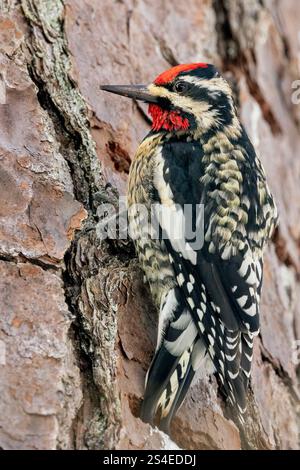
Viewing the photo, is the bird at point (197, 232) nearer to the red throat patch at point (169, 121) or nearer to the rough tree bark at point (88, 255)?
the red throat patch at point (169, 121)

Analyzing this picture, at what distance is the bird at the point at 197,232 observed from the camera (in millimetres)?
3125

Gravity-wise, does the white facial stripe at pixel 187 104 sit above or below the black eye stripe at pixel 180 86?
below

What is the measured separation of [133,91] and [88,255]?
3.16ft

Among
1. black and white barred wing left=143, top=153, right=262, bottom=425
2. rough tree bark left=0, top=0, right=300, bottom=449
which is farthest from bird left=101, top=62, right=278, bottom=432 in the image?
rough tree bark left=0, top=0, right=300, bottom=449

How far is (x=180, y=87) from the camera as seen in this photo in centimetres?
380

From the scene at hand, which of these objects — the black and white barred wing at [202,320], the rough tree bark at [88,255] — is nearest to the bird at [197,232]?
the black and white barred wing at [202,320]

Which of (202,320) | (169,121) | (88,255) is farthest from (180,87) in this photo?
(202,320)

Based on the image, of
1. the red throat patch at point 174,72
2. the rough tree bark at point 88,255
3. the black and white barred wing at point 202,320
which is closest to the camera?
the rough tree bark at point 88,255

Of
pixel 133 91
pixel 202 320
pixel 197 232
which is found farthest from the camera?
pixel 133 91

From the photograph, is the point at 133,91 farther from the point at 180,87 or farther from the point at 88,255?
the point at 88,255

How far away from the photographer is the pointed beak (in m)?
3.65

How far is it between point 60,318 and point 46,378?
0.85 ft

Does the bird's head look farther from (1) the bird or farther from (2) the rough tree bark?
(2) the rough tree bark

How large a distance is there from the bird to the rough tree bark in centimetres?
11
